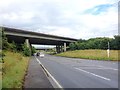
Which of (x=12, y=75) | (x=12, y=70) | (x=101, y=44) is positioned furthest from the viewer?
(x=101, y=44)

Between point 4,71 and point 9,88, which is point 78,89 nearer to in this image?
point 9,88

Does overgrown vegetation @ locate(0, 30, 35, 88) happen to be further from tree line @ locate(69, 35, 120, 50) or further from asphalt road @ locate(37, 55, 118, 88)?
tree line @ locate(69, 35, 120, 50)

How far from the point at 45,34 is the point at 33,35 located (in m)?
7.79

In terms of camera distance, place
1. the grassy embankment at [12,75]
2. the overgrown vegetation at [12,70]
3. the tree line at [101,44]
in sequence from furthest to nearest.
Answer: the tree line at [101,44]
the overgrown vegetation at [12,70]
the grassy embankment at [12,75]

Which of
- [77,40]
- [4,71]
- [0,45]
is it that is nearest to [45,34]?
[77,40]

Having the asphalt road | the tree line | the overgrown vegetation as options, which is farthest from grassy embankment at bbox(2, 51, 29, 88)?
the tree line

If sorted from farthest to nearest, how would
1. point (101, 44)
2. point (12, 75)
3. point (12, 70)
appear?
point (101, 44) < point (12, 70) < point (12, 75)

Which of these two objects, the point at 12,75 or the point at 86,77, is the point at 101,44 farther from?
the point at 12,75

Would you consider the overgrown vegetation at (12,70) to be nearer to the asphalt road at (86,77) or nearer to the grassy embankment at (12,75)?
the grassy embankment at (12,75)

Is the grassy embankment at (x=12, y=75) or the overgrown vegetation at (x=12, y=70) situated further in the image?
the overgrown vegetation at (x=12, y=70)

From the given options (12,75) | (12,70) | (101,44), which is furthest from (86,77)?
(101,44)

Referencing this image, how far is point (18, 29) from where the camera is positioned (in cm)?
8125

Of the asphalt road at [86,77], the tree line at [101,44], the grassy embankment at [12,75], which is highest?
the tree line at [101,44]

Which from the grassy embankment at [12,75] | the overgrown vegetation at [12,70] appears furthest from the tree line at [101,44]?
the grassy embankment at [12,75]
